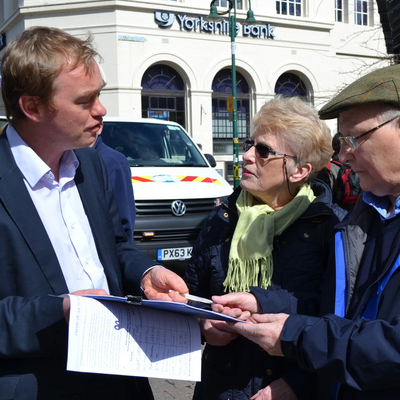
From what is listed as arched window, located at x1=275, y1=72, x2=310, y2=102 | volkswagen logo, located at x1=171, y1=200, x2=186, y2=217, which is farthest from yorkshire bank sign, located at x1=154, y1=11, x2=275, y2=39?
volkswagen logo, located at x1=171, y1=200, x2=186, y2=217

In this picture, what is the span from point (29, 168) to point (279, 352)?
3.67ft

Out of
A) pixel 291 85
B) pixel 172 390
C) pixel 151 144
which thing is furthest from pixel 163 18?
pixel 172 390

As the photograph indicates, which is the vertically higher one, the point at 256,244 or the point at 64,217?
the point at 64,217

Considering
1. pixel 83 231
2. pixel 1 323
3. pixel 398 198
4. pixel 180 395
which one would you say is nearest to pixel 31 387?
pixel 1 323

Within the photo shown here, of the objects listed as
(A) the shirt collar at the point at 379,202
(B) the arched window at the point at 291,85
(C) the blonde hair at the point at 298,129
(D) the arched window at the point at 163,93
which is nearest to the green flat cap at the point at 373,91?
(A) the shirt collar at the point at 379,202

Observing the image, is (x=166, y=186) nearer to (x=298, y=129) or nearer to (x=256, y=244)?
(x=298, y=129)

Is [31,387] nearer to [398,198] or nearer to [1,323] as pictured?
[1,323]

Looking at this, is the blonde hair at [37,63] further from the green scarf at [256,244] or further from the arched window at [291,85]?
the arched window at [291,85]

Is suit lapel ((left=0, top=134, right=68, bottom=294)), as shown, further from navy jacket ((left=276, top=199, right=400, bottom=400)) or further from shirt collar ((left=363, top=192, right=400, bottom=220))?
shirt collar ((left=363, top=192, right=400, bottom=220))

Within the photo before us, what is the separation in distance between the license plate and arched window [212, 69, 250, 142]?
16.7m

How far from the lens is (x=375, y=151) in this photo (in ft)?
5.88

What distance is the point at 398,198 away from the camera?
177 cm

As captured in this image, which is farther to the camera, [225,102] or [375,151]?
[225,102]

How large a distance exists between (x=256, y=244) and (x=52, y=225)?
883mm
